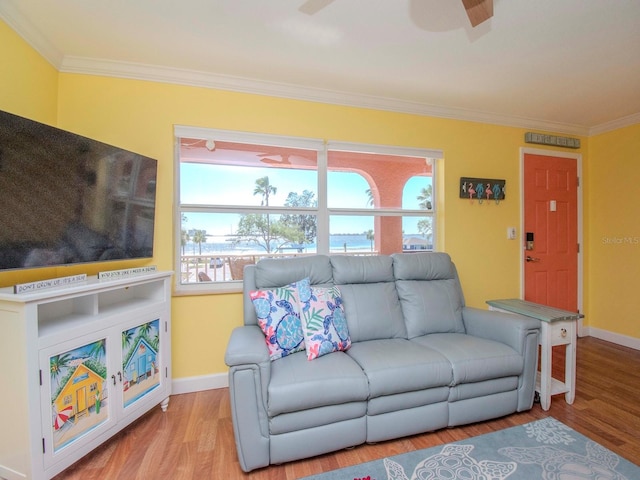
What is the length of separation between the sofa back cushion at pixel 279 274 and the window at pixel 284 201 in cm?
40

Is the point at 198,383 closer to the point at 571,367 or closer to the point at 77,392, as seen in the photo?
the point at 77,392

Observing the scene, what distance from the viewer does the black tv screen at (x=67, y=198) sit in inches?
50.9

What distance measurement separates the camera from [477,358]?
175 centimetres

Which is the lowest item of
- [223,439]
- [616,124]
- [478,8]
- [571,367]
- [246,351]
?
[223,439]

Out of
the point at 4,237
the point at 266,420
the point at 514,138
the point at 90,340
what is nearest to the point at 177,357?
the point at 90,340

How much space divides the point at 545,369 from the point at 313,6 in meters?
2.68

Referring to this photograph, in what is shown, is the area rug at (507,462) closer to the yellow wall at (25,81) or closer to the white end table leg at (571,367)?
the white end table leg at (571,367)

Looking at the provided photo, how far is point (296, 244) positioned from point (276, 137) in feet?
3.06

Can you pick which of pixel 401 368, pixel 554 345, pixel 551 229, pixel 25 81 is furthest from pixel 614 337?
pixel 25 81

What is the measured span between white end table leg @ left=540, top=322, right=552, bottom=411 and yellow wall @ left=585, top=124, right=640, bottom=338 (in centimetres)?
210

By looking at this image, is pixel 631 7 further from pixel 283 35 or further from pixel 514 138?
pixel 283 35

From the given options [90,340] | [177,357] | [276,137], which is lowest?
[177,357]

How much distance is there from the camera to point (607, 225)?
3275mm

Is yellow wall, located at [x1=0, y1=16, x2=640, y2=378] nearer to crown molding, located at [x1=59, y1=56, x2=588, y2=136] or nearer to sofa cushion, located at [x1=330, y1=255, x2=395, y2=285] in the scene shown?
crown molding, located at [x1=59, y1=56, x2=588, y2=136]
